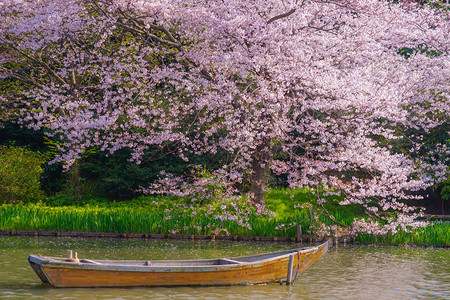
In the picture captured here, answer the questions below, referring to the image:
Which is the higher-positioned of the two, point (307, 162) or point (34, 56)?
point (34, 56)

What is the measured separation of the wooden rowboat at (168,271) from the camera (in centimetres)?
1141

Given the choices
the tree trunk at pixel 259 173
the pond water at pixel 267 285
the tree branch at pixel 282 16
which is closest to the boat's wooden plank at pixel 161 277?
the pond water at pixel 267 285

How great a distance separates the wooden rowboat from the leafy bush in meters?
12.6

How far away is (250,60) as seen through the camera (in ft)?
54.6

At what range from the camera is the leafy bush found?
76.5 ft

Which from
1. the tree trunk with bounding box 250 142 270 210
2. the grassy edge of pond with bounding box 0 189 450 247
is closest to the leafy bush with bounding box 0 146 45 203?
the grassy edge of pond with bounding box 0 189 450 247

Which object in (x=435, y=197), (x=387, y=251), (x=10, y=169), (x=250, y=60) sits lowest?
(x=387, y=251)

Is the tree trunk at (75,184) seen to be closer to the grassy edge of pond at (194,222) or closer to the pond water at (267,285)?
the grassy edge of pond at (194,222)

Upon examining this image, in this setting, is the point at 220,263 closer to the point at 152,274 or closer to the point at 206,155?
the point at 152,274

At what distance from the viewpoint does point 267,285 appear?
12711 mm

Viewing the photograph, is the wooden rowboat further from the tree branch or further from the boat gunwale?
the tree branch

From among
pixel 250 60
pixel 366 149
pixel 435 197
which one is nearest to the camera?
pixel 250 60

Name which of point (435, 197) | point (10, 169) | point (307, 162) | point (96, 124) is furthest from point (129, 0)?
point (435, 197)

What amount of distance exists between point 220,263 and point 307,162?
5.85 m
